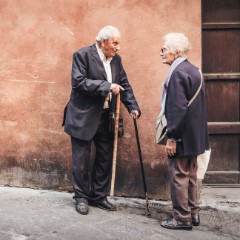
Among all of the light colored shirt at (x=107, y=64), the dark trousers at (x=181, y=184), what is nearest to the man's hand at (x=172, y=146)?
the dark trousers at (x=181, y=184)

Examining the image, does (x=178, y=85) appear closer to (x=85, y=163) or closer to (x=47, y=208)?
(x=85, y=163)

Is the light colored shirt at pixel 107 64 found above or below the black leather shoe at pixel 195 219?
above

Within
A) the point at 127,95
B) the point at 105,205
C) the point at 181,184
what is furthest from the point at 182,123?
the point at 105,205

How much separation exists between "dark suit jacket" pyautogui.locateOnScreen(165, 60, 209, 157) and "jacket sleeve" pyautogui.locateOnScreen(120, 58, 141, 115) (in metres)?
0.65

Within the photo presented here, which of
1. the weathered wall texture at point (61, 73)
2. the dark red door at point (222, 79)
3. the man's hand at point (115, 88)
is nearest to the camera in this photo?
the man's hand at point (115, 88)

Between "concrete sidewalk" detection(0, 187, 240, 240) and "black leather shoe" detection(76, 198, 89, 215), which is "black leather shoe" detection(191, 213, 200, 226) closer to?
"concrete sidewalk" detection(0, 187, 240, 240)

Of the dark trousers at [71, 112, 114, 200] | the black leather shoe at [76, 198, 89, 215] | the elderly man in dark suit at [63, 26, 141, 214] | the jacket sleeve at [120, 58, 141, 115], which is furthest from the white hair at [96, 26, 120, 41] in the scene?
the black leather shoe at [76, 198, 89, 215]

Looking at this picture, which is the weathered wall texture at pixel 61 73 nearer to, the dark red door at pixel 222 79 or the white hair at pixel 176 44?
the dark red door at pixel 222 79

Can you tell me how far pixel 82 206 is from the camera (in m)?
5.51

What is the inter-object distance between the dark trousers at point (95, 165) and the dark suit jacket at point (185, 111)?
2.92 ft

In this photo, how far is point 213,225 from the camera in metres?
5.48

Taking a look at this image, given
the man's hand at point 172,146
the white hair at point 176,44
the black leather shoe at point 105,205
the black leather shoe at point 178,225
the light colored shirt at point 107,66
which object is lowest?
the black leather shoe at point 178,225

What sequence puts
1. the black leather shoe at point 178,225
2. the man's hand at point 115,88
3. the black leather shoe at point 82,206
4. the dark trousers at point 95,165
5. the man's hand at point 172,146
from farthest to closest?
1. the dark trousers at point 95,165
2. the black leather shoe at point 82,206
3. the man's hand at point 115,88
4. the black leather shoe at point 178,225
5. the man's hand at point 172,146

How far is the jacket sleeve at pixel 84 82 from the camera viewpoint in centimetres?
529
